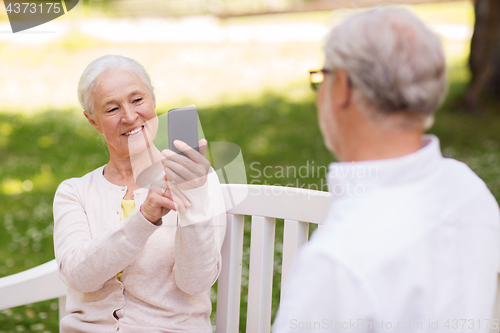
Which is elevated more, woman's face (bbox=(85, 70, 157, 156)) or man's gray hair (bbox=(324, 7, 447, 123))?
man's gray hair (bbox=(324, 7, 447, 123))

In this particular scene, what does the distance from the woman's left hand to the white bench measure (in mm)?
569

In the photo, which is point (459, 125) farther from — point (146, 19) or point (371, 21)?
point (146, 19)

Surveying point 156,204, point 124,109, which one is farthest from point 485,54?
point 156,204

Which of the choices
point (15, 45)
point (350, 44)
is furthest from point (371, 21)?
point (15, 45)

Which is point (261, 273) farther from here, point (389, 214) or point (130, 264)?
point (389, 214)

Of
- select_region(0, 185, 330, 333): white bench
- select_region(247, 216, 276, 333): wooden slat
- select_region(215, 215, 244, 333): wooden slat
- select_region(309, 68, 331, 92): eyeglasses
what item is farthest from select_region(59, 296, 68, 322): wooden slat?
select_region(309, 68, 331, 92): eyeglasses

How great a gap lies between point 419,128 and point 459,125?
773 centimetres

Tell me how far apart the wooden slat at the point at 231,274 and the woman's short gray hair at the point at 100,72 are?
71 centimetres

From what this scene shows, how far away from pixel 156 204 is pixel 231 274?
724 millimetres

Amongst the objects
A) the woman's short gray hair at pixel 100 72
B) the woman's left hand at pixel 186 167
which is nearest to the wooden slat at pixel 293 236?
the woman's left hand at pixel 186 167

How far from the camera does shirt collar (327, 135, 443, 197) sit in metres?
1.21

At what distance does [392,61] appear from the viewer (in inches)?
45.3

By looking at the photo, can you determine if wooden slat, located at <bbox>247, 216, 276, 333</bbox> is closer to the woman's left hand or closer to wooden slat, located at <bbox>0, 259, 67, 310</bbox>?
the woman's left hand

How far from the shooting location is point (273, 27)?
46.8ft
